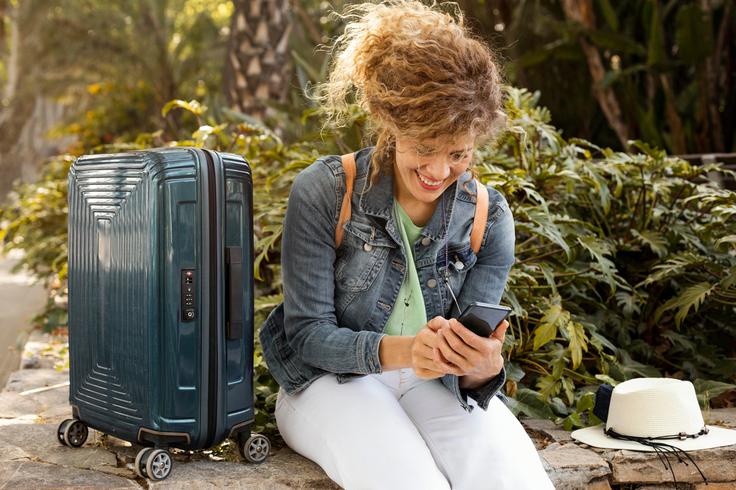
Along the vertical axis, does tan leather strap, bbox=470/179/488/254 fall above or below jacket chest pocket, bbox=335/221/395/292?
above

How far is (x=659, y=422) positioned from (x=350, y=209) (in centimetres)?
115

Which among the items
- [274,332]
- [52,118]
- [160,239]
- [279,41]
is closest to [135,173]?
[160,239]

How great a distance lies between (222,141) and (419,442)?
2260 mm

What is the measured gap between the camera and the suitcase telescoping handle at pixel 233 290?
2.25 meters

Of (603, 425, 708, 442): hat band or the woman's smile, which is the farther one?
(603, 425, 708, 442): hat band

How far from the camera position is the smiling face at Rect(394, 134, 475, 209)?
2189mm

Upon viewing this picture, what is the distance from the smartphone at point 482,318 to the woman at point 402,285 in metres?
0.03

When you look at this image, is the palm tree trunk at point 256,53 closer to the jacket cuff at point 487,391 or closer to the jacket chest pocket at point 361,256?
the jacket chest pocket at point 361,256

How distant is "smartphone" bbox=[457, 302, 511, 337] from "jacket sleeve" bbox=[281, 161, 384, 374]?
25 centimetres

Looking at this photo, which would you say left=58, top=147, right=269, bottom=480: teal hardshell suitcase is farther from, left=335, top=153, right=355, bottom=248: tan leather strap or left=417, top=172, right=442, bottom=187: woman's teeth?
left=417, top=172, right=442, bottom=187: woman's teeth

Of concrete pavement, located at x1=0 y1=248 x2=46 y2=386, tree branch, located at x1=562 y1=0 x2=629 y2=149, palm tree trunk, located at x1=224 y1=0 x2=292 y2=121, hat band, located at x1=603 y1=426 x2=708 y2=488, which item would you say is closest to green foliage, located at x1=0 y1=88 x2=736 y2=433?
hat band, located at x1=603 y1=426 x2=708 y2=488

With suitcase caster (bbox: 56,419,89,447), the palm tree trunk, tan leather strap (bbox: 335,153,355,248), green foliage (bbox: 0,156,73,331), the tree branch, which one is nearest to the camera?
tan leather strap (bbox: 335,153,355,248)

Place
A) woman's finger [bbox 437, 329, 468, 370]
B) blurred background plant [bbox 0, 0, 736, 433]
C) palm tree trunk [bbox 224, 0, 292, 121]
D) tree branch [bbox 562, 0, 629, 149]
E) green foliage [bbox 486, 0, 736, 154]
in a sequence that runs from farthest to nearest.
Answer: tree branch [bbox 562, 0, 629, 149] → green foliage [bbox 486, 0, 736, 154] → palm tree trunk [bbox 224, 0, 292, 121] → blurred background plant [bbox 0, 0, 736, 433] → woman's finger [bbox 437, 329, 468, 370]

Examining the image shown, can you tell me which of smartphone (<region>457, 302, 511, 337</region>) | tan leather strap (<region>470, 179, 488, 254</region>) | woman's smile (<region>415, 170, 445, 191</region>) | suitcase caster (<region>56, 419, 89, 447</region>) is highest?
woman's smile (<region>415, 170, 445, 191</region>)
